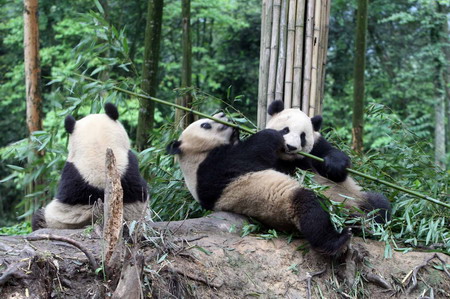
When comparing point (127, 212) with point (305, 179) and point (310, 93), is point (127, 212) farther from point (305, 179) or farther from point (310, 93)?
point (310, 93)

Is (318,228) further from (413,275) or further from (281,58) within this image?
(281,58)

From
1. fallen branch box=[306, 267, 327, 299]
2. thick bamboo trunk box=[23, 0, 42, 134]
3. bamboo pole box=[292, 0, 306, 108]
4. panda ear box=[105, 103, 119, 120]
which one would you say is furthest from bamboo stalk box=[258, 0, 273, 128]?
thick bamboo trunk box=[23, 0, 42, 134]

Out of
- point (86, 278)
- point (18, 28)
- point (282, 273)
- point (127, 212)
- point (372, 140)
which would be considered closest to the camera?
point (86, 278)

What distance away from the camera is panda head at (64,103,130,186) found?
4.68 m

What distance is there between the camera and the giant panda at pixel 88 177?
4.66 meters

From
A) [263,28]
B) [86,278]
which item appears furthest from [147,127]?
[86,278]

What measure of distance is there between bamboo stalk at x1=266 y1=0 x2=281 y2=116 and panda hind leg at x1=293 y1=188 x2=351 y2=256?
185 cm

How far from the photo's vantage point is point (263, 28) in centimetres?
629

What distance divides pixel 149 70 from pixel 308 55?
262 cm

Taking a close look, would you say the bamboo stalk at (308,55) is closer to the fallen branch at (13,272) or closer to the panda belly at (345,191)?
the panda belly at (345,191)

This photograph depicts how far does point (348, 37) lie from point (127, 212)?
41.8 ft

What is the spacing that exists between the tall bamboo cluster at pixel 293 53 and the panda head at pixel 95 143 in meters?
1.81

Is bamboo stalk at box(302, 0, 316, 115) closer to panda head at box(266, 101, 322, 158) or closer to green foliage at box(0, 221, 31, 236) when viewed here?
panda head at box(266, 101, 322, 158)

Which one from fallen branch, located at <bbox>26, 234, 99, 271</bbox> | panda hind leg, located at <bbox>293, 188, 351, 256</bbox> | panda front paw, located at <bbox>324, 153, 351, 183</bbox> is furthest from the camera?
panda front paw, located at <bbox>324, 153, 351, 183</bbox>
